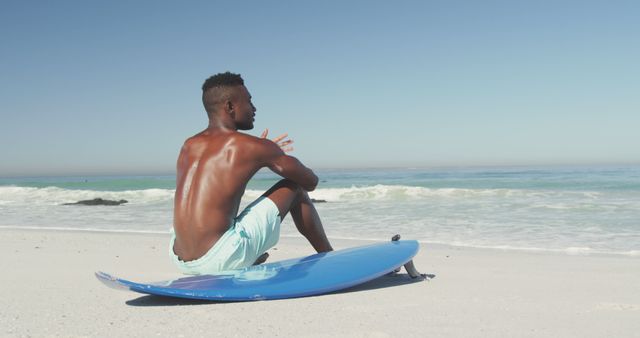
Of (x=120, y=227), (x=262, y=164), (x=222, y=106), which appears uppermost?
(x=222, y=106)

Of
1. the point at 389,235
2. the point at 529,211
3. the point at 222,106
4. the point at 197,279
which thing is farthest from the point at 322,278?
the point at 529,211

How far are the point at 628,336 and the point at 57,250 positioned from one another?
5.16 metres

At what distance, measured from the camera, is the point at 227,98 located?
317 centimetres

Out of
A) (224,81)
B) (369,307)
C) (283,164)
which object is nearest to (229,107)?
(224,81)

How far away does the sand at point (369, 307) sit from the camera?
2352 mm

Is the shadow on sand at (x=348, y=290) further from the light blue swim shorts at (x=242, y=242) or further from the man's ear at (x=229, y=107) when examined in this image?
the man's ear at (x=229, y=107)

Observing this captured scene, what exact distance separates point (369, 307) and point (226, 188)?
0.97 metres

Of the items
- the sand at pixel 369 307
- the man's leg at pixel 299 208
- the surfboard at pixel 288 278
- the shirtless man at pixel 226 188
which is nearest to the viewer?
the sand at pixel 369 307

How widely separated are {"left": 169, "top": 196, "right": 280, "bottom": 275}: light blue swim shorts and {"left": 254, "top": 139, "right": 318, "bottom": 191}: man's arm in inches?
7.7

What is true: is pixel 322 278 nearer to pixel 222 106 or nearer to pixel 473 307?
pixel 473 307

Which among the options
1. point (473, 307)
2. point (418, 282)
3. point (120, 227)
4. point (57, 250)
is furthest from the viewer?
point (120, 227)

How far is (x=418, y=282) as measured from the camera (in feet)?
11.8

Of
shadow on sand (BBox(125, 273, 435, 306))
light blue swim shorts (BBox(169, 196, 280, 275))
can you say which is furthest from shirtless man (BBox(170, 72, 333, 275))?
shadow on sand (BBox(125, 273, 435, 306))

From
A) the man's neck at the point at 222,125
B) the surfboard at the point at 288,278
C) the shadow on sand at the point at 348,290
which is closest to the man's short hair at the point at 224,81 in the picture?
the man's neck at the point at 222,125
